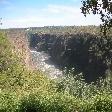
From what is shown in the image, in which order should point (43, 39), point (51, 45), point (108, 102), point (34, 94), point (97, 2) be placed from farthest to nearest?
point (43, 39)
point (51, 45)
point (34, 94)
point (108, 102)
point (97, 2)

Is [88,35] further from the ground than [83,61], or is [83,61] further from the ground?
[88,35]

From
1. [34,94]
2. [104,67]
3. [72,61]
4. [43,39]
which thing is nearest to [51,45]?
[43,39]

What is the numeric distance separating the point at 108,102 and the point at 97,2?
41.4 ft

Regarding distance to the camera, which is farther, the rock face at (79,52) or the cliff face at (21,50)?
the rock face at (79,52)

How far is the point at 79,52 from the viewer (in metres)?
96.6

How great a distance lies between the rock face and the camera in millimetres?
79331

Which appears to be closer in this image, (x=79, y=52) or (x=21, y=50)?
(x=21, y=50)

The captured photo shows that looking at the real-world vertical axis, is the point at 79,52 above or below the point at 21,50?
below

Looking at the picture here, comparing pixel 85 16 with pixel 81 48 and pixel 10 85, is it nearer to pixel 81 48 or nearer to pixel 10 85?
pixel 10 85

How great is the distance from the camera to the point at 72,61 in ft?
320

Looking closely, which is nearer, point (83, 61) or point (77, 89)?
point (77, 89)

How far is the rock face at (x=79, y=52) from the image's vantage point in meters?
79.3

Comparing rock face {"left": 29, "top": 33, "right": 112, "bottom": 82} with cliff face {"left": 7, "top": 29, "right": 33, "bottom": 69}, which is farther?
rock face {"left": 29, "top": 33, "right": 112, "bottom": 82}

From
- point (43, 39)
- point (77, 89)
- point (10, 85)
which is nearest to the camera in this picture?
point (10, 85)
